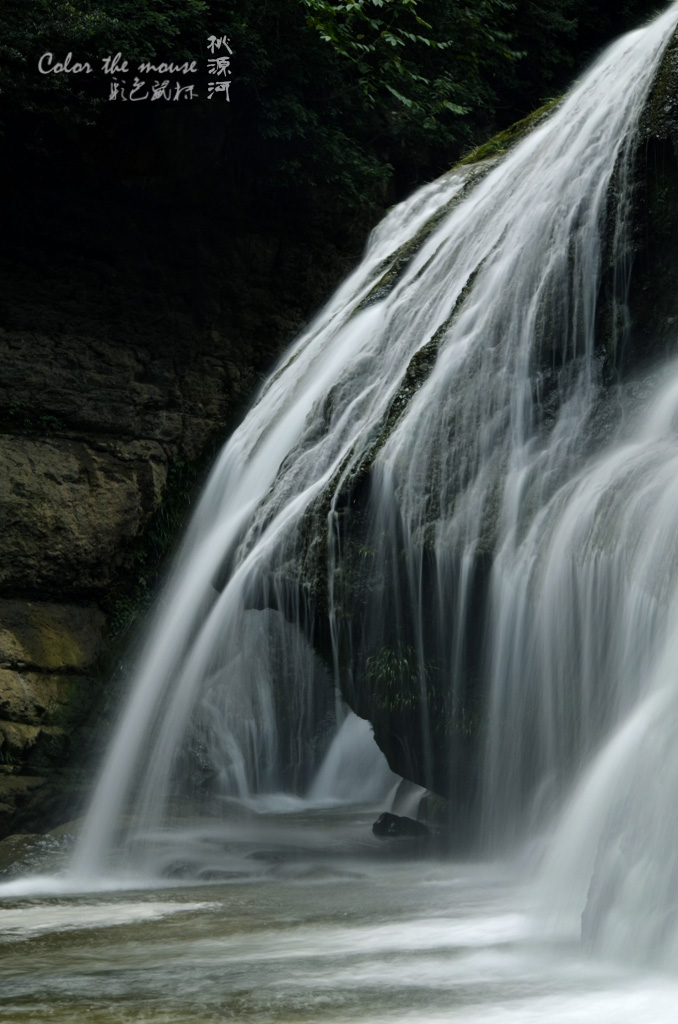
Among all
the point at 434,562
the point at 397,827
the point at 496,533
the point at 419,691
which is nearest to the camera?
the point at 496,533

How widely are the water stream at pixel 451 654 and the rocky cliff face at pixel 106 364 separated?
3.44ft

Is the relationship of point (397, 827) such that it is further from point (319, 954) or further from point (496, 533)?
point (319, 954)

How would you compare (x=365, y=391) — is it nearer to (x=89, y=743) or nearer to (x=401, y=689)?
(x=401, y=689)

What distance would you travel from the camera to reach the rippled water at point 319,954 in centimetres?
298

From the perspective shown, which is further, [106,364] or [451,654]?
[106,364]

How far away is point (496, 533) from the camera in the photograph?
→ 17.2ft

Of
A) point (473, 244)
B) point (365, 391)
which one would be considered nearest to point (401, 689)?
point (365, 391)

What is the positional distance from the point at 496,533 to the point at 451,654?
0.73 meters

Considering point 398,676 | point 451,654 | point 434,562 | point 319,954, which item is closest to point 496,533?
point 434,562

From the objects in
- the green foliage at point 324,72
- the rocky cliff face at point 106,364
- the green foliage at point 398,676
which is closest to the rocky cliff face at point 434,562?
the green foliage at point 398,676

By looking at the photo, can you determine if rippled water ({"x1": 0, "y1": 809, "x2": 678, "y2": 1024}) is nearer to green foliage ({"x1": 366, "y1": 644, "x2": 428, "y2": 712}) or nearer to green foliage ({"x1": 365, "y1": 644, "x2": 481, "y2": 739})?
green foliage ({"x1": 365, "y1": 644, "x2": 481, "y2": 739})

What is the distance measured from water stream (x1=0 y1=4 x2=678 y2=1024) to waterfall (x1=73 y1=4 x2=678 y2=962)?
0.02m

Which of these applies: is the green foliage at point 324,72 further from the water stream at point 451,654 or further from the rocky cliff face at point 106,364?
the water stream at point 451,654

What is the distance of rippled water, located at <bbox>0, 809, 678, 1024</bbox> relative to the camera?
2.98 metres
